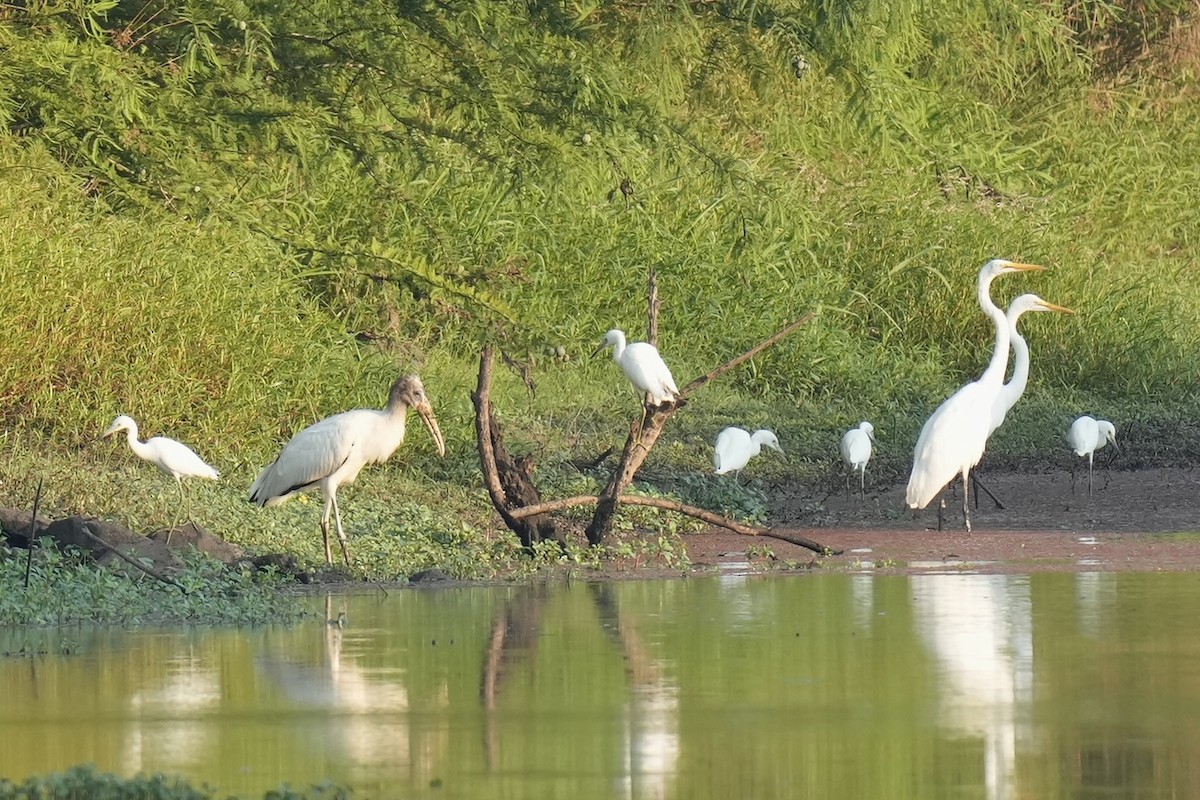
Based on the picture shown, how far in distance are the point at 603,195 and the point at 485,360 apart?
23.5 ft

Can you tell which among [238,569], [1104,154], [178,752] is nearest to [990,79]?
[1104,154]

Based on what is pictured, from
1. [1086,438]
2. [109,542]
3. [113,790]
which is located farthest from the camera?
[1086,438]

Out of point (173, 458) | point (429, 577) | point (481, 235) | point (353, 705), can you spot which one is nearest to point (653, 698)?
point (353, 705)

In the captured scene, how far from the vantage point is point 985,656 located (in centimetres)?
646

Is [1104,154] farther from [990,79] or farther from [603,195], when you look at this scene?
[603,195]

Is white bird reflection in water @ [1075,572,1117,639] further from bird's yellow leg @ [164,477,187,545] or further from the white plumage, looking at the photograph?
bird's yellow leg @ [164,477,187,545]

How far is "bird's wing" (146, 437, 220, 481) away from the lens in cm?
997

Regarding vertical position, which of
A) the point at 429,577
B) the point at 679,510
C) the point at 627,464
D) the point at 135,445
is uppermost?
the point at 135,445

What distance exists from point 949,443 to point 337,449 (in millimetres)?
3669

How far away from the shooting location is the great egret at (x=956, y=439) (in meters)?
11.4

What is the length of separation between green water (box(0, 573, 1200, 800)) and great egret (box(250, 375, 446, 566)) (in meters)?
1.48

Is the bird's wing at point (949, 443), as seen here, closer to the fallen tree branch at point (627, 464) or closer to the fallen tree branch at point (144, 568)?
the fallen tree branch at point (627, 464)

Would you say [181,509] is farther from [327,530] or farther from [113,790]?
[113,790]

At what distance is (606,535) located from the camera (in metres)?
9.80
